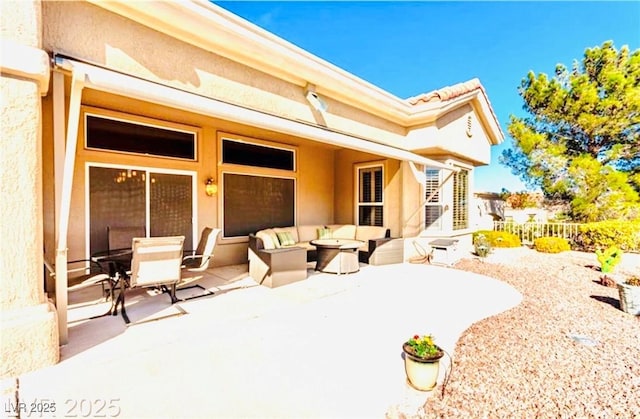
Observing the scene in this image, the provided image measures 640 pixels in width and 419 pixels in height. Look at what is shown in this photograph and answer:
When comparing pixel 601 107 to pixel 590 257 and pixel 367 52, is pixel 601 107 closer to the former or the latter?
pixel 590 257

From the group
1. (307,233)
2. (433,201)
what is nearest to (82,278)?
(307,233)

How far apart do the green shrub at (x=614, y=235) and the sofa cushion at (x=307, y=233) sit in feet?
39.3

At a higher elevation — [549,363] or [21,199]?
[21,199]

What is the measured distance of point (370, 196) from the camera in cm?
1033

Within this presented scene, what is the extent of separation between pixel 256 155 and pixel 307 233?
3.02m

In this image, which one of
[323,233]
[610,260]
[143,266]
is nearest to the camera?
[143,266]

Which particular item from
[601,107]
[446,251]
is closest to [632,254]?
[601,107]

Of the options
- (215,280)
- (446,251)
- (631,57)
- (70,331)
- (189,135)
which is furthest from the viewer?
(631,57)

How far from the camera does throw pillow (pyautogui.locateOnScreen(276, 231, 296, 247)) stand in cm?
798

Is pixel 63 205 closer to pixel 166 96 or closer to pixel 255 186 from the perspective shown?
pixel 166 96

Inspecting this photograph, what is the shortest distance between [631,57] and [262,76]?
18739mm

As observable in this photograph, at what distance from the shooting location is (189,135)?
7.73 meters

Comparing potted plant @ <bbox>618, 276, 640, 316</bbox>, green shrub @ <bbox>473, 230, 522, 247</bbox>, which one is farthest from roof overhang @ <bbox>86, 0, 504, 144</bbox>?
green shrub @ <bbox>473, 230, 522, 247</bbox>

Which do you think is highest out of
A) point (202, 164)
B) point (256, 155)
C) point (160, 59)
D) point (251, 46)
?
point (251, 46)
